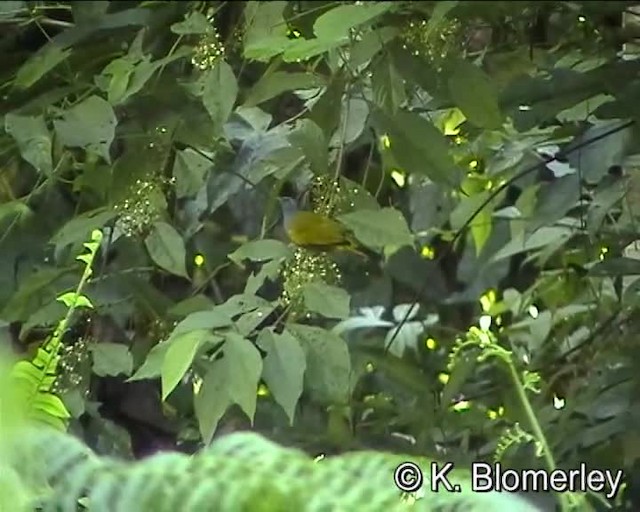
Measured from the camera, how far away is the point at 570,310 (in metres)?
0.92

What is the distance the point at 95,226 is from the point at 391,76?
0.21 metres

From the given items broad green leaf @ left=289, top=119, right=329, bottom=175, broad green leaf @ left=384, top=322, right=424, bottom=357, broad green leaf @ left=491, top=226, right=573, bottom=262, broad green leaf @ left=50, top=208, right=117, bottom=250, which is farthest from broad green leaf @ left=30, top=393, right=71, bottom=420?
broad green leaf @ left=491, top=226, right=573, bottom=262

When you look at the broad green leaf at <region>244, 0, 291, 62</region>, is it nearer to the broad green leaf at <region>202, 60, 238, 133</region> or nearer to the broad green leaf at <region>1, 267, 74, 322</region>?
the broad green leaf at <region>202, 60, 238, 133</region>

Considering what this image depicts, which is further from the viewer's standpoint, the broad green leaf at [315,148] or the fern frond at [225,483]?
the broad green leaf at [315,148]

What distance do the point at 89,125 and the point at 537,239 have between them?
1.39 feet

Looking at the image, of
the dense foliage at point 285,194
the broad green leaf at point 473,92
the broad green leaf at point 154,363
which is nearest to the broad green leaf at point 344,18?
the dense foliage at point 285,194

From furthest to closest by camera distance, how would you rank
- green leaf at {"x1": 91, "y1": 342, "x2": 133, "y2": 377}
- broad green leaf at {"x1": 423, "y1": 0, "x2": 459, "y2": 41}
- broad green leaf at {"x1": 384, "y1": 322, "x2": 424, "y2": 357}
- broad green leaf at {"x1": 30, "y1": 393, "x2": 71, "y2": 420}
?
broad green leaf at {"x1": 384, "y1": 322, "x2": 424, "y2": 357} → green leaf at {"x1": 91, "y1": 342, "x2": 133, "y2": 377} → broad green leaf at {"x1": 30, "y1": 393, "x2": 71, "y2": 420} → broad green leaf at {"x1": 423, "y1": 0, "x2": 459, "y2": 41}

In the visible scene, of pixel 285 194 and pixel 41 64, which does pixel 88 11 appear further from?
pixel 285 194

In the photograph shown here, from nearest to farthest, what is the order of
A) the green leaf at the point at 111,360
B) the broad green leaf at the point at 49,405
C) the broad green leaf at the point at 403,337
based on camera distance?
1. the broad green leaf at the point at 49,405
2. the green leaf at the point at 111,360
3. the broad green leaf at the point at 403,337

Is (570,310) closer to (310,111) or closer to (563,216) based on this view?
(563,216)

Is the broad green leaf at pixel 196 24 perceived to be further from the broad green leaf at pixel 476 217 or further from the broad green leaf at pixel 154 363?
the broad green leaf at pixel 476 217

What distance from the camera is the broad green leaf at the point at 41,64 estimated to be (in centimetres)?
67

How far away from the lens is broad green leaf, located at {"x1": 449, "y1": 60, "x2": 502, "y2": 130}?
2.14 ft

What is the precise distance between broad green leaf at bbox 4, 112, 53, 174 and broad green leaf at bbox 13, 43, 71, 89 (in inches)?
0.9
